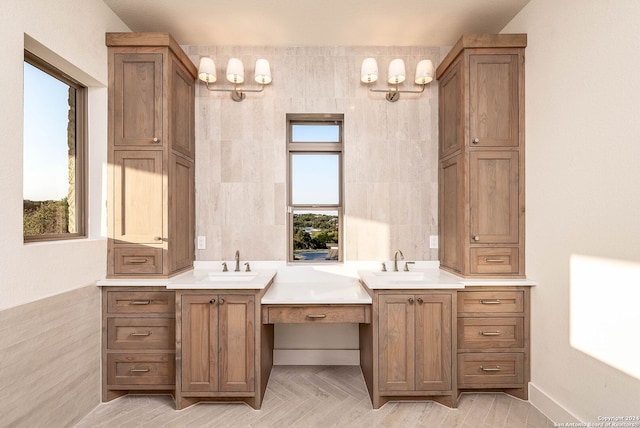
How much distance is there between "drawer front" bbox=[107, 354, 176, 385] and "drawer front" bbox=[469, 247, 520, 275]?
2259 mm

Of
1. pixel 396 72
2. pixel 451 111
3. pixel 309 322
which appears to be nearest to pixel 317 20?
pixel 396 72

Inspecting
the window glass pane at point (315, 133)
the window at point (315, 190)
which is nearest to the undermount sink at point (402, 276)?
the window at point (315, 190)

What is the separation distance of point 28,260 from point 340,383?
2.17 m

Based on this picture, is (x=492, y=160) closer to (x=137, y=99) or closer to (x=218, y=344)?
(x=218, y=344)

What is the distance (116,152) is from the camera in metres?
2.36

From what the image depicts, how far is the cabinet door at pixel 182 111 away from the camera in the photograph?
8.02ft

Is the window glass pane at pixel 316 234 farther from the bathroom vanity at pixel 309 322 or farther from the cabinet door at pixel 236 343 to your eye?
the cabinet door at pixel 236 343

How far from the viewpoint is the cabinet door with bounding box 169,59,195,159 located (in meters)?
2.44

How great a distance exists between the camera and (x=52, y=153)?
6.77 ft

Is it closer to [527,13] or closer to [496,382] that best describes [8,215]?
[496,382]

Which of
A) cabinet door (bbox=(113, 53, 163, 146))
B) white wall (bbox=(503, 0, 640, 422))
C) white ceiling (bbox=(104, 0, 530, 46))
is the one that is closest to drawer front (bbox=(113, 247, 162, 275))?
cabinet door (bbox=(113, 53, 163, 146))

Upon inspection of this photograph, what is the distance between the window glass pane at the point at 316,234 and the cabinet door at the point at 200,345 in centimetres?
110

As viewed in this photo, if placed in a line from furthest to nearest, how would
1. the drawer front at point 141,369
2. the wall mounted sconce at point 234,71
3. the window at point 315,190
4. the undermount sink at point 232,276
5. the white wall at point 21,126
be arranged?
the window at point 315,190 → the wall mounted sconce at point 234,71 → the undermount sink at point 232,276 → the drawer front at point 141,369 → the white wall at point 21,126

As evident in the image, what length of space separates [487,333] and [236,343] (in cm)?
174
